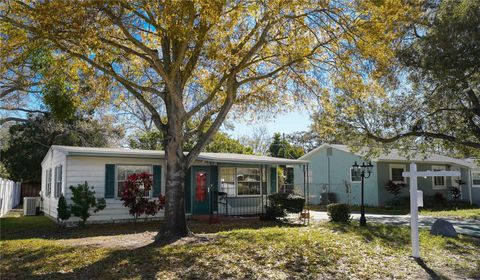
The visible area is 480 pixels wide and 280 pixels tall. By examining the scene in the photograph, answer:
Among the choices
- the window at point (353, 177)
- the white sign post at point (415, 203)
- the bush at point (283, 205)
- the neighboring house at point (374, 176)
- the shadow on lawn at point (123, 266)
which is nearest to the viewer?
the shadow on lawn at point (123, 266)

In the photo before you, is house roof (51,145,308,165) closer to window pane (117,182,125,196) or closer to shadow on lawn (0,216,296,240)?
window pane (117,182,125,196)

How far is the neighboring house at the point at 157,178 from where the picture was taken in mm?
16047

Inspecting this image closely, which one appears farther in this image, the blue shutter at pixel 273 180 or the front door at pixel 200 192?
the blue shutter at pixel 273 180

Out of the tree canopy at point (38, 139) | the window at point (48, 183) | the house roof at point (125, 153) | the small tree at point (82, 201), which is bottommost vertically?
the small tree at point (82, 201)

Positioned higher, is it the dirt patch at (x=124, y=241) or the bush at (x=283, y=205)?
the bush at (x=283, y=205)

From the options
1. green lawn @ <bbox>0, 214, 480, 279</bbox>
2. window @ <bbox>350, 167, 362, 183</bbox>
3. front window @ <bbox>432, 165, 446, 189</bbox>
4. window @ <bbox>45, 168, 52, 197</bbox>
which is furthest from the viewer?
front window @ <bbox>432, 165, 446, 189</bbox>

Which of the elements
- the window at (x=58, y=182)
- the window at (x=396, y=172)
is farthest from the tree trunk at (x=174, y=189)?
the window at (x=396, y=172)

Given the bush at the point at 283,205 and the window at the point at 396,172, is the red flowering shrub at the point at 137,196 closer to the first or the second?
the bush at the point at 283,205

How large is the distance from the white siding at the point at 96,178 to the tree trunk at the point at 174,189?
5.69 meters

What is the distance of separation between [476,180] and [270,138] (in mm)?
25165

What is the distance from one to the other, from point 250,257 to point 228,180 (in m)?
10.7

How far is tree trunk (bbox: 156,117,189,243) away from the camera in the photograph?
447 inches

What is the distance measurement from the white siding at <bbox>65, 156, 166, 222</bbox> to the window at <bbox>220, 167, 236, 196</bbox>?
177 inches

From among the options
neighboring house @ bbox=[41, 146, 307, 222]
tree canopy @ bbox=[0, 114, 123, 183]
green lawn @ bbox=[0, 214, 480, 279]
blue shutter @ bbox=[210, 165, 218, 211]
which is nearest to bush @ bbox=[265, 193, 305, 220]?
neighboring house @ bbox=[41, 146, 307, 222]
